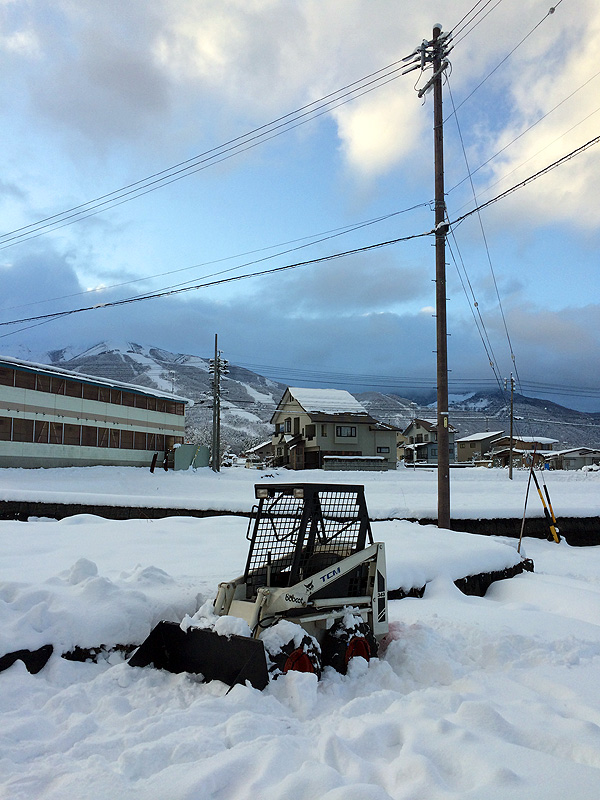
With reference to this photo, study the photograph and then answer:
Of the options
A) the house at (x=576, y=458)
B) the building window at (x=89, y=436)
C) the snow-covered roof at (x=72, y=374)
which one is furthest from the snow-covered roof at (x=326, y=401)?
the house at (x=576, y=458)

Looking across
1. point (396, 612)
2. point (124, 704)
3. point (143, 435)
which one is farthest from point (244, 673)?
point (143, 435)

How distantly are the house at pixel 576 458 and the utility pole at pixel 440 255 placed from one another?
2774 inches

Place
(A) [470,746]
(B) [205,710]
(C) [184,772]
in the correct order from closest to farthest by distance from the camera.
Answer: (C) [184,772]
(A) [470,746]
(B) [205,710]

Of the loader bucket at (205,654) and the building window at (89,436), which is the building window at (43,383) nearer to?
the building window at (89,436)

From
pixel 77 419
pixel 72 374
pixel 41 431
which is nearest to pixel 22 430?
pixel 41 431

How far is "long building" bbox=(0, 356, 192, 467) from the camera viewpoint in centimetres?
3155

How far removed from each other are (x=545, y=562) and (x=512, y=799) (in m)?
13.9

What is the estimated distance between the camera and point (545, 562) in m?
15.9

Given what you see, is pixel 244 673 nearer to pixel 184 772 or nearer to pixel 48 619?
pixel 184 772

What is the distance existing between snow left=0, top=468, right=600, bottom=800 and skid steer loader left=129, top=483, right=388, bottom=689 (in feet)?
0.60

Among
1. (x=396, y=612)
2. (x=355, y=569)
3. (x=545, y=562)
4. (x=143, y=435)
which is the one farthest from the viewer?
(x=143, y=435)

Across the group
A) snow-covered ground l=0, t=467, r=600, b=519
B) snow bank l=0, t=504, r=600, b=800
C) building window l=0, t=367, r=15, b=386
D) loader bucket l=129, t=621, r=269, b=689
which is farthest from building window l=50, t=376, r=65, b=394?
loader bucket l=129, t=621, r=269, b=689

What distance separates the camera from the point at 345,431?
53781 millimetres

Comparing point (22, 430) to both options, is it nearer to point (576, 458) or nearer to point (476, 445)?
point (476, 445)
